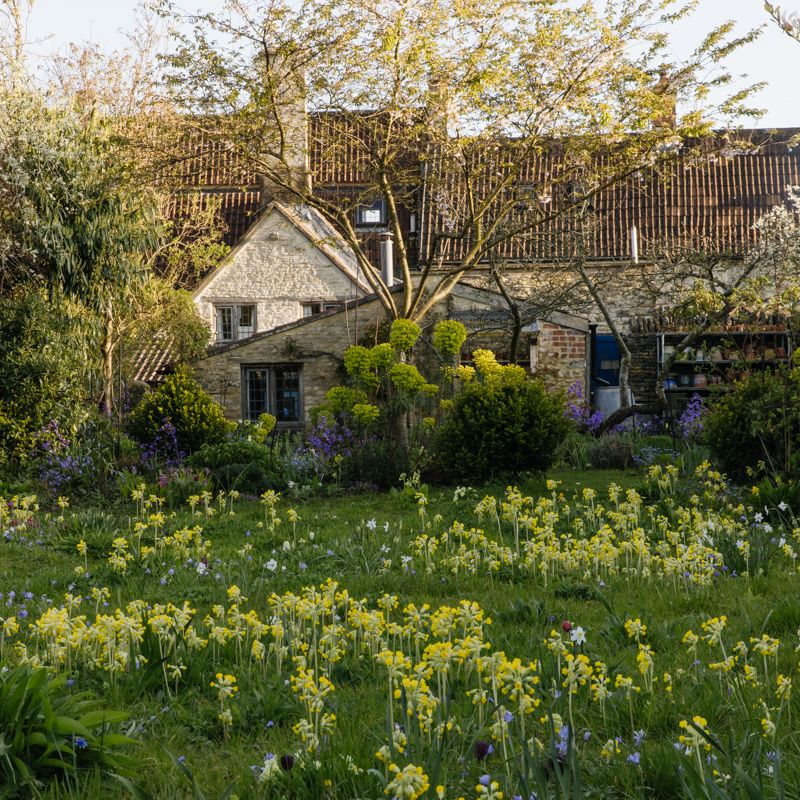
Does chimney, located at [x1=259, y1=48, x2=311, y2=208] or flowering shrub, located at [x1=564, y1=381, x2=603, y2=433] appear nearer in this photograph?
chimney, located at [x1=259, y1=48, x2=311, y2=208]

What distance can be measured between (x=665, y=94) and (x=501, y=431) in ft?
23.4

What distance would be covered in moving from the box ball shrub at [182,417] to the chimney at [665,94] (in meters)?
8.53

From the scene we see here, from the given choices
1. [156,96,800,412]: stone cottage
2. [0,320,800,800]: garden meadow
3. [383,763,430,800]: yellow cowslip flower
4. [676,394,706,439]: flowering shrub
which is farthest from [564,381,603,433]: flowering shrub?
[383,763,430,800]: yellow cowslip flower

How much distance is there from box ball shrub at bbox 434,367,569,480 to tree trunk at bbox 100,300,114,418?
28.8ft

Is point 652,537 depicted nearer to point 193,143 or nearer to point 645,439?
point 645,439

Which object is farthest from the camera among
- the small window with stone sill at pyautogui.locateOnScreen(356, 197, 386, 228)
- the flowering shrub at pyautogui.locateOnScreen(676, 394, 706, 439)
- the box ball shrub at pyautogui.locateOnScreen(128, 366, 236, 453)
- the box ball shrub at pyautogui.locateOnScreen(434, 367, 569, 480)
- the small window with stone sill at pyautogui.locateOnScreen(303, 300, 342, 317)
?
the small window with stone sill at pyautogui.locateOnScreen(356, 197, 386, 228)

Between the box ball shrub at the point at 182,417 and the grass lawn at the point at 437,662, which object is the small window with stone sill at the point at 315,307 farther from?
the grass lawn at the point at 437,662

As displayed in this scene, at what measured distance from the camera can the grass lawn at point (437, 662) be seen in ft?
10.3

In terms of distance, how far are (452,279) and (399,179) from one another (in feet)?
7.04

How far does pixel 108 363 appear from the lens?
69.5ft

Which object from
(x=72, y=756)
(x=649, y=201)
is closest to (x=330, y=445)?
(x=72, y=756)

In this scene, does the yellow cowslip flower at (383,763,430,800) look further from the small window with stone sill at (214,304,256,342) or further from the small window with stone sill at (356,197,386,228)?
the small window with stone sill at (356,197,386,228)

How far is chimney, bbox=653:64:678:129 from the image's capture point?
52.7 feet

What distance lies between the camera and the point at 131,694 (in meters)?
4.27
